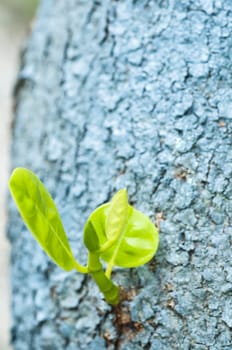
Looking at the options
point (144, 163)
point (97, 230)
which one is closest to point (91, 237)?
point (97, 230)

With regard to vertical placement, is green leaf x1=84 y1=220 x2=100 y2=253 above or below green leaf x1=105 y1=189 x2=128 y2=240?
below

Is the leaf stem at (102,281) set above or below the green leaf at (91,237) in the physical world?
below

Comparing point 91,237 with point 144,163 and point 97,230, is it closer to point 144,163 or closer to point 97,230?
point 97,230

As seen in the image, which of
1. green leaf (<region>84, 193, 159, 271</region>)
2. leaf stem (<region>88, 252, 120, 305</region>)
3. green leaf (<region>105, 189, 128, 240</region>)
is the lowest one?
leaf stem (<region>88, 252, 120, 305</region>)

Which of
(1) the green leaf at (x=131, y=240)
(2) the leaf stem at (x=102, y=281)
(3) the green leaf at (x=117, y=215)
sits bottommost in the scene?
(2) the leaf stem at (x=102, y=281)

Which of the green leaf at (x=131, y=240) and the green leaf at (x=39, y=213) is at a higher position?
the green leaf at (x=39, y=213)

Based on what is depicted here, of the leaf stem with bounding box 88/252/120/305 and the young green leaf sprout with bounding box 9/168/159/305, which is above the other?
the young green leaf sprout with bounding box 9/168/159/305
